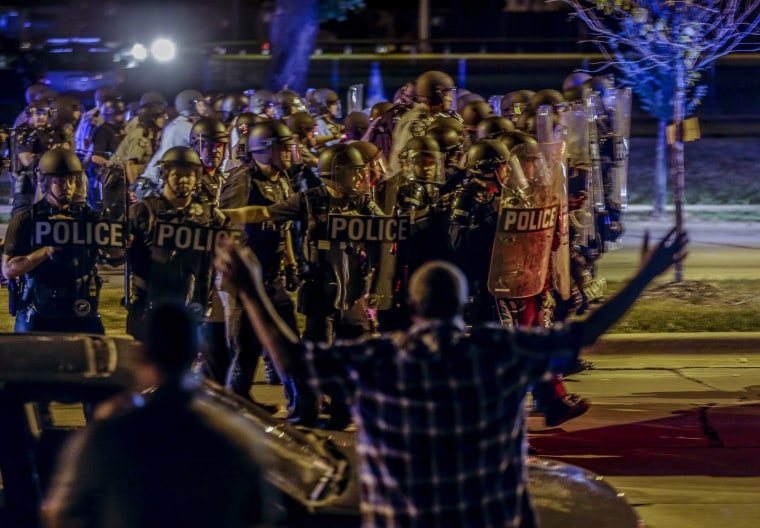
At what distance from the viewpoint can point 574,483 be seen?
5195mm

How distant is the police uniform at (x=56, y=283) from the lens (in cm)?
779

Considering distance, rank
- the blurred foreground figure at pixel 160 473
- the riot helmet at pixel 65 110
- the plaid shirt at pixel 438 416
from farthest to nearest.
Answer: the riot helmet at pixel 65 110 → the plaid shirt at pixel 438 416 → the blurred foreground figure at pixel 160 473

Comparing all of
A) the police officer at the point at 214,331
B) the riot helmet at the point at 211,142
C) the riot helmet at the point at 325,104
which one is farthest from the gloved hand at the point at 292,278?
the riot helmet at the point at 325,104

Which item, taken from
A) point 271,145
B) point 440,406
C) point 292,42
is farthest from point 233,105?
point 440,406

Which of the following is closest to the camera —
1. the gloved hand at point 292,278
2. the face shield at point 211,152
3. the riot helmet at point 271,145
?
the gloved hand at point 292,278

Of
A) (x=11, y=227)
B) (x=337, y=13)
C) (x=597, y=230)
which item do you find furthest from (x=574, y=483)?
(x=337, y=13)

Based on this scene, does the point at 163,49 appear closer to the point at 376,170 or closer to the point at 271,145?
the point at 376,170

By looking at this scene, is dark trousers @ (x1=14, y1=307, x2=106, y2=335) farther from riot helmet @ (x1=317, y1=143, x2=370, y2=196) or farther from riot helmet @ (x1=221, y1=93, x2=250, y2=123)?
riot helmet @ (x1=221, y1=93, x2=250, y2=123)

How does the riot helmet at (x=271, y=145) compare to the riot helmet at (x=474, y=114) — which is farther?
the riot helmet at (x=474, y=114)

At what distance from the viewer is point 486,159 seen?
8.44m

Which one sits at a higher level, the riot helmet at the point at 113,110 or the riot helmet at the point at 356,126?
the riot helmet at the point at 356,126

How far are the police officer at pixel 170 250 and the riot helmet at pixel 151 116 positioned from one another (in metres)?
6.87

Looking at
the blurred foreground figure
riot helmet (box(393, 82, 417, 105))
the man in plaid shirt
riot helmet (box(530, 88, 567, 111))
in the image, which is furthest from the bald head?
riot helmet (box(393, 82, 417, 105))

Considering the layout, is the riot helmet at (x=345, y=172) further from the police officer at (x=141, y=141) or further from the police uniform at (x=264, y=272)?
the police officer at (x=141, y=141)
